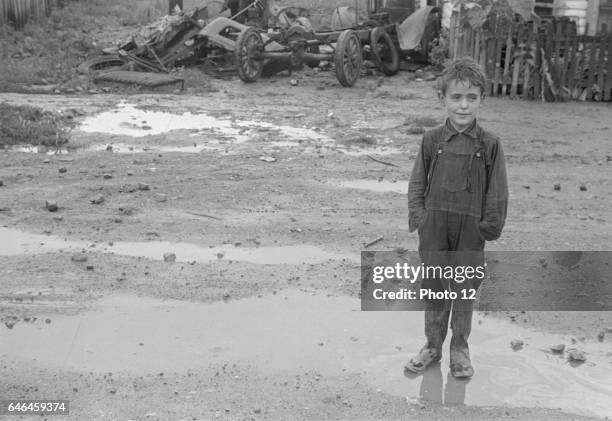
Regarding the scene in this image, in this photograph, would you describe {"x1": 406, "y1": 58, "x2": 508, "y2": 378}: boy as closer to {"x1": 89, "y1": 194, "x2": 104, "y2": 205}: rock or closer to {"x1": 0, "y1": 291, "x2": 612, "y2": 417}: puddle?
{"x1": 0, "y1": 291, "x2": 612, "y2": 417}: puddle

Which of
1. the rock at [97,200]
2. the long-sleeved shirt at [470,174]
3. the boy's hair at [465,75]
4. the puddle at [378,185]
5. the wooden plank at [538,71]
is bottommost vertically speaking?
the puddle at [378,185]

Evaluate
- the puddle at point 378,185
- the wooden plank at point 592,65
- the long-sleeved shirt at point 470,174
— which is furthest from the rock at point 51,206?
the wooden plank at point 592,65

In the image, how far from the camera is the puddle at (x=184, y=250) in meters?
6.07

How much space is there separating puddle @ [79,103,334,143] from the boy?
5763 millimetres

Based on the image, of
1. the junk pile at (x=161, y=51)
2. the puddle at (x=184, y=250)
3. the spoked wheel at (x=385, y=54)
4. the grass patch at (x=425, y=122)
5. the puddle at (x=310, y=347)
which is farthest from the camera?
the junk pile at (x=161, y=51)

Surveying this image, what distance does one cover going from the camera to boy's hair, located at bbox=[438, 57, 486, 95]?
4039 millimetres

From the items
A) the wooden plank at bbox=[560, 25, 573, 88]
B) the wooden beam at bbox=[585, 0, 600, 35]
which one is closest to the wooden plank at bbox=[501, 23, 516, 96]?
the wooden plank at bbox=[560, 25, 573, 88]

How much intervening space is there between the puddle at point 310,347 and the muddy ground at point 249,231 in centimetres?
3

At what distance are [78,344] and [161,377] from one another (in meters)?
0.69

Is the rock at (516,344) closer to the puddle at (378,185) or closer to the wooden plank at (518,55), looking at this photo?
the puddle at (378,185)

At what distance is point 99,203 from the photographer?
23.7 feet

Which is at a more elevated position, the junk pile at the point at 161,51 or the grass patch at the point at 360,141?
the junk pile at the point at 161,51

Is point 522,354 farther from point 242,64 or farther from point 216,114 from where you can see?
point 242,64

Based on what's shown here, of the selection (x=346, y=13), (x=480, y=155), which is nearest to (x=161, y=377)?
(x=480, y=155)
